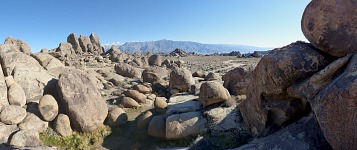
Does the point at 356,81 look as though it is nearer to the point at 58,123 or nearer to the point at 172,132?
the point at 172,132

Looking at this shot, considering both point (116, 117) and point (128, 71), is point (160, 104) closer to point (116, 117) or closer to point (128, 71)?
point (116, 117)

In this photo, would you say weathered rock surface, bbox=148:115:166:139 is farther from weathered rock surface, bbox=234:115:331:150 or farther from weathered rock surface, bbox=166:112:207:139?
weathered rock surface, bbox=234:115:331:150

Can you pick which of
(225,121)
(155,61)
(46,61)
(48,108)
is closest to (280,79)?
(225,121)

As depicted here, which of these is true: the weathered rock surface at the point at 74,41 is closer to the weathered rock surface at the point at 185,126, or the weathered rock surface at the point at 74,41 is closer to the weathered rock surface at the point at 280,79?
the weathered rock surface at the point at 185,126

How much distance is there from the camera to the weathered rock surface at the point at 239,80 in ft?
73.2

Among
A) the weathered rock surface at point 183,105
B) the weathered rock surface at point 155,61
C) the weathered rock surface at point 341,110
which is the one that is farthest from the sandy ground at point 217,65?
the weathered rock surface at point 341,110

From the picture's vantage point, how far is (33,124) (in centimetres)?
1855

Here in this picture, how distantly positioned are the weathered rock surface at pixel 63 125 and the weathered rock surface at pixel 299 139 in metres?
12.8

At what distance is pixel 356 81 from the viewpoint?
27.2 ft

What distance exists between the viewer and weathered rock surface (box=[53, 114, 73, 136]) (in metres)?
19.1

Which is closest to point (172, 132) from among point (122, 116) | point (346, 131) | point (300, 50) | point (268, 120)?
point (122, 116)

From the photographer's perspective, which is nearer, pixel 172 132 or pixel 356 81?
pixel 356 81

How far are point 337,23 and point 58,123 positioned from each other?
17.5 metres

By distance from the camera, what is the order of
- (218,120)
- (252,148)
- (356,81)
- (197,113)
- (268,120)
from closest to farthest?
(356,81) → (252,148) → (268,120) → (218,120) → (197,113)
